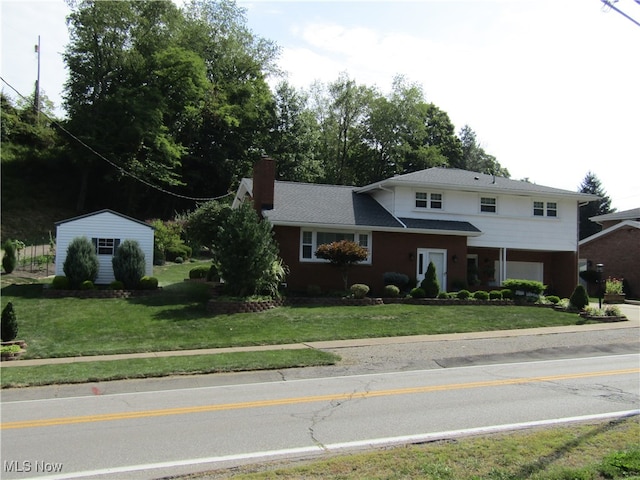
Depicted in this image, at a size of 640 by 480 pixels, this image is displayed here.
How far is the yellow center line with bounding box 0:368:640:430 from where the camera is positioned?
8172mm

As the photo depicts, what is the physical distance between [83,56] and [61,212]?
13.7 meters

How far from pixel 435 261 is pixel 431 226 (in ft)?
5.92

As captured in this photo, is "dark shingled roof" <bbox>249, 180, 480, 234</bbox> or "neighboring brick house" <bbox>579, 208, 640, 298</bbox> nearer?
"dark shingled roof" <bbox>249, 180, 480, 234</bbox>

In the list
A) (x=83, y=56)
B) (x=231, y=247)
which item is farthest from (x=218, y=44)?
(x=231, y=247)

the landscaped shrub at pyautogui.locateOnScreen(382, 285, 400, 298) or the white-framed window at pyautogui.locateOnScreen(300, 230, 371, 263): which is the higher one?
the white-framed window at pyautogui.locateOnScreen(300, 230, 371, 263)

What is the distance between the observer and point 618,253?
122 feet

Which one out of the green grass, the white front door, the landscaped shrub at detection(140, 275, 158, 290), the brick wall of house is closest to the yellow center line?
the green grass

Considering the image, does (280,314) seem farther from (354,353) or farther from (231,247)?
(354,353)

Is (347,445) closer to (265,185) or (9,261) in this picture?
(265,185)

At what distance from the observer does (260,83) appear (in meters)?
57.1

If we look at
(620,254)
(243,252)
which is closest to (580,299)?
(243,252)

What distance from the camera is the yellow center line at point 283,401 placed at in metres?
8.17

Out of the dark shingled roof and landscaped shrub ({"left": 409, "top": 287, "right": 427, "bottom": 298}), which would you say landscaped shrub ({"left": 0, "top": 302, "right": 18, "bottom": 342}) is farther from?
landscaped shrub ({"left": 409, "top": 287, "right": 427, "bottom": 298})

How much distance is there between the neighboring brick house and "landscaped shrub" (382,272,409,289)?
63.8ft
